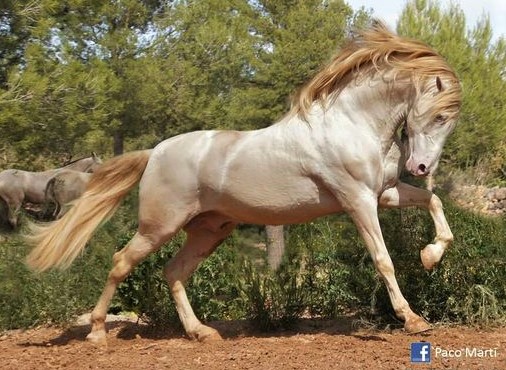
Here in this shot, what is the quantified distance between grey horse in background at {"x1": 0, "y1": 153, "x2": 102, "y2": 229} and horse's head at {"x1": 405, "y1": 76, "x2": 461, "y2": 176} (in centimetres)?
1125

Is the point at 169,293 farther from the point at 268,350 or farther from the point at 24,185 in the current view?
the point at 24,185

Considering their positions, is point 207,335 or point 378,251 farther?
point 207,335

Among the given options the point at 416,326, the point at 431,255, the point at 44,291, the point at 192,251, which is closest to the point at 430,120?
the point at 431,255

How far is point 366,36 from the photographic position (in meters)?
5.87

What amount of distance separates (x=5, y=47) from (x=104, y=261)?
328cm

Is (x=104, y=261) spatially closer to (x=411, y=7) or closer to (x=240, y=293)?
(x=240, y=293)

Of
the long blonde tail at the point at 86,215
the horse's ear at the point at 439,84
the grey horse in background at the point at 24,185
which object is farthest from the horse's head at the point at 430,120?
the grey horse in background at the point at 24,185

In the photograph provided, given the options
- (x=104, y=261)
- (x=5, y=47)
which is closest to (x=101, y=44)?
(x=5, y=47)

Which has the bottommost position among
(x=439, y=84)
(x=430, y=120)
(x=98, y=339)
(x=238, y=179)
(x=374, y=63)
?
(x=98, y=339)

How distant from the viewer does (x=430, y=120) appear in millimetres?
5387

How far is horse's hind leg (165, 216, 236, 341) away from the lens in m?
6.23

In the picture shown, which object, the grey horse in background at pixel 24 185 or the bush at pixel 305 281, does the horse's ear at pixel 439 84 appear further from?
the grey horse in background at pixel 24 185

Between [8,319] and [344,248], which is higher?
[344,248]

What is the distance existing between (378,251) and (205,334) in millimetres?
1577
